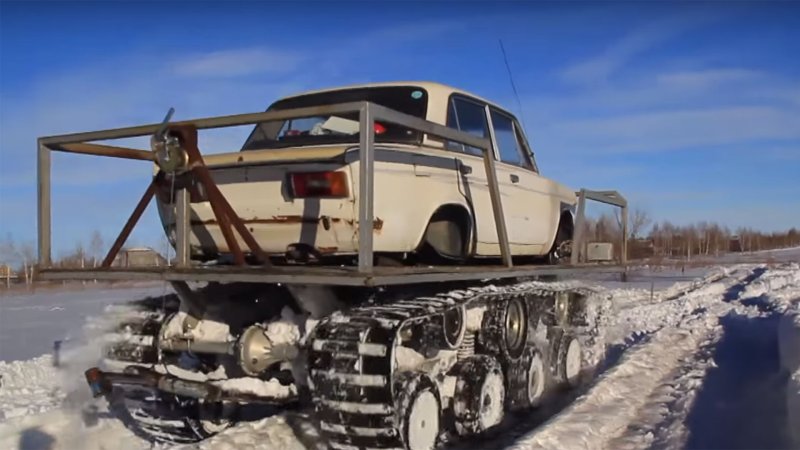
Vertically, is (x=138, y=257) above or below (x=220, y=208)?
below

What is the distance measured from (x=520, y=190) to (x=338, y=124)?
1.89 meters

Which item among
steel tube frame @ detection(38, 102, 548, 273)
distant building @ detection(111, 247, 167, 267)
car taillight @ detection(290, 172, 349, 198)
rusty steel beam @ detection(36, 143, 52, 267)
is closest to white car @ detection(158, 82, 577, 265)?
car taillight @ detection(290, 172, 349, 198)

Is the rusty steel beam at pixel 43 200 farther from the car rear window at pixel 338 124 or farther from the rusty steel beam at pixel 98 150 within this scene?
the car rear window at pixel 338 124

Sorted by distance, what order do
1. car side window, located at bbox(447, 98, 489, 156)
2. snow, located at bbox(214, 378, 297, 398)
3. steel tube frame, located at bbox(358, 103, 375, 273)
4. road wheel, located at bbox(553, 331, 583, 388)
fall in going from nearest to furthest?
steel tube frame, located at bbox(358, 103, 375, 273)
snow, located at bbox(214, 378, 297, 398)
car side window, located at bbox(447, 98, 489, 156)
road wheel, located at bbox(553, 331, 583, 388)

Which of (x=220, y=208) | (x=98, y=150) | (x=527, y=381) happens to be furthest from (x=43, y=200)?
(x=527, y=381)

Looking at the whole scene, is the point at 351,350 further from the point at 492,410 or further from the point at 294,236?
the point at 492,410

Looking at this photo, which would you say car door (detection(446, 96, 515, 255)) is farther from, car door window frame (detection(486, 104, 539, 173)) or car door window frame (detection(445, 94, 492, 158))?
car door window frame (detection(486, 104, 539, 173))

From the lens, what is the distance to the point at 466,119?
6.58m

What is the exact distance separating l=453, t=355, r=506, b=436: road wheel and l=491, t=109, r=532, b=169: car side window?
1954 millimetres

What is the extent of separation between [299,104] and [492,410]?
300 centimetres

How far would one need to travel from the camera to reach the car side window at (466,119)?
6210 mm

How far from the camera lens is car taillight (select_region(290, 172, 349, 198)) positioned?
4695 millimetres

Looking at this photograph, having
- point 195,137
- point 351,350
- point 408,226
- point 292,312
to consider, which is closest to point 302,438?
point 292,312

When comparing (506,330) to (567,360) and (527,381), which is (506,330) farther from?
(567,360)
